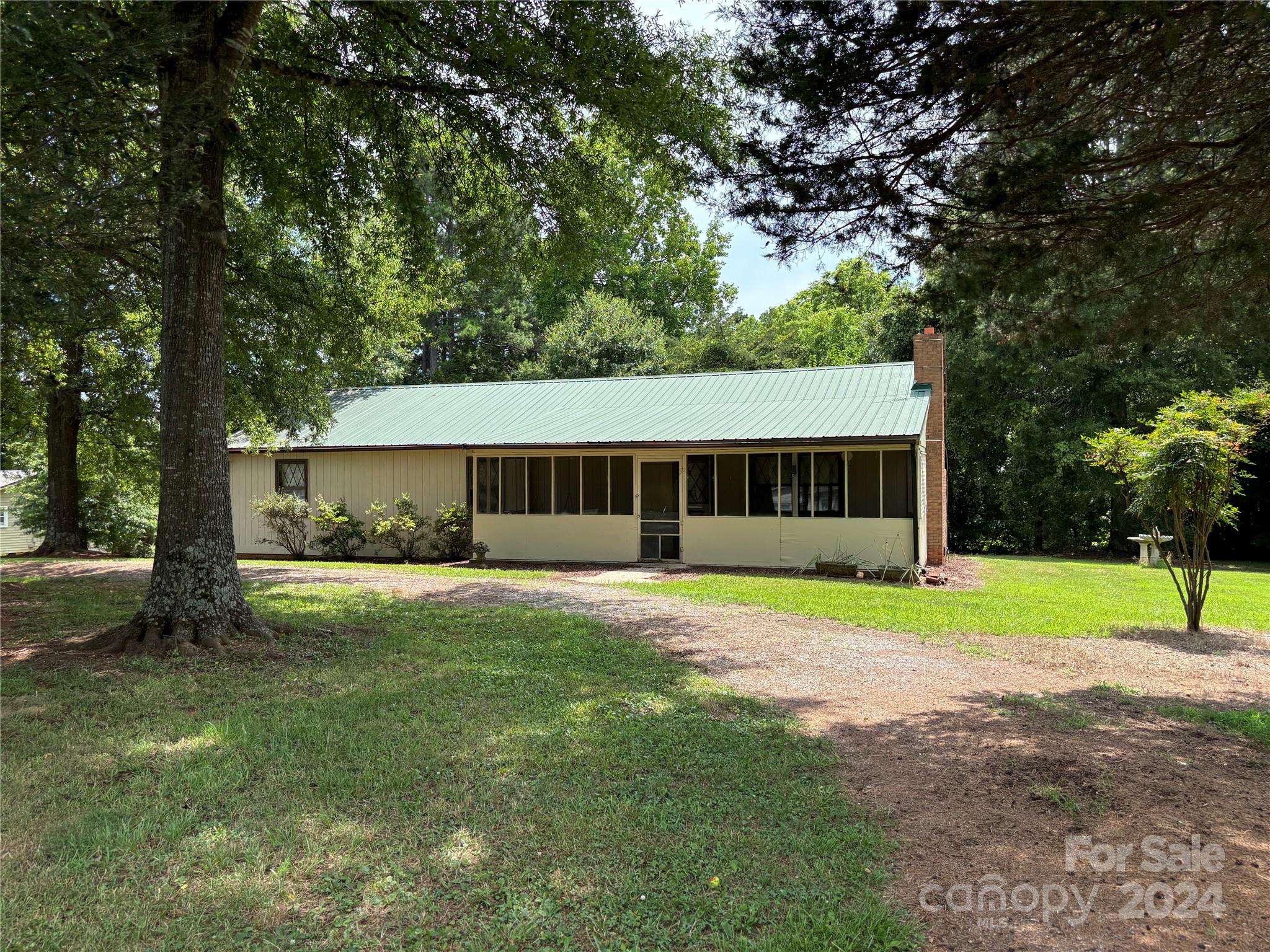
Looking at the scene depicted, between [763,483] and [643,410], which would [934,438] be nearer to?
[763,483]

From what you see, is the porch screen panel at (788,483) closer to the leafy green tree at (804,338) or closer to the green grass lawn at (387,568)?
the green grass lawn at (387,568)

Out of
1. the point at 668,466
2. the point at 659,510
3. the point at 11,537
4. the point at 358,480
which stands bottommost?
the point at 11,537

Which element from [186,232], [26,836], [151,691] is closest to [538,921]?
[26,836]

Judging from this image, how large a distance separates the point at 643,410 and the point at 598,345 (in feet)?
40.9

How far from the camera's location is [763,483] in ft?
49.6

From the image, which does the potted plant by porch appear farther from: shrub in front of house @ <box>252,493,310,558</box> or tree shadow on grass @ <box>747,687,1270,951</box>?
shrub in front of house @ <box>252,493,310,558</box>

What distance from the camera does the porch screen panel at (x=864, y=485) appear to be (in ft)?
46.7

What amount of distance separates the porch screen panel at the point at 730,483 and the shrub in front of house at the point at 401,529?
6.65 meters

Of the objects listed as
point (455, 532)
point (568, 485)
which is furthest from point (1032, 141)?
point (455, 532)

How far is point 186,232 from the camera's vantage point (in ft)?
22.7

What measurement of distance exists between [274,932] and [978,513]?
2778 cm

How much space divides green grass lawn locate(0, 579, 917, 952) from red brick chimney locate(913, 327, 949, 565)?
39.3 ft

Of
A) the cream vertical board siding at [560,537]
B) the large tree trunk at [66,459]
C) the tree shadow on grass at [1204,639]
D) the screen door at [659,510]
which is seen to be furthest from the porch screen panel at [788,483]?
the large tree trunk at [66,459]

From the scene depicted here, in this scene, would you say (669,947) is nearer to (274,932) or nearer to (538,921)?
(538,921)
